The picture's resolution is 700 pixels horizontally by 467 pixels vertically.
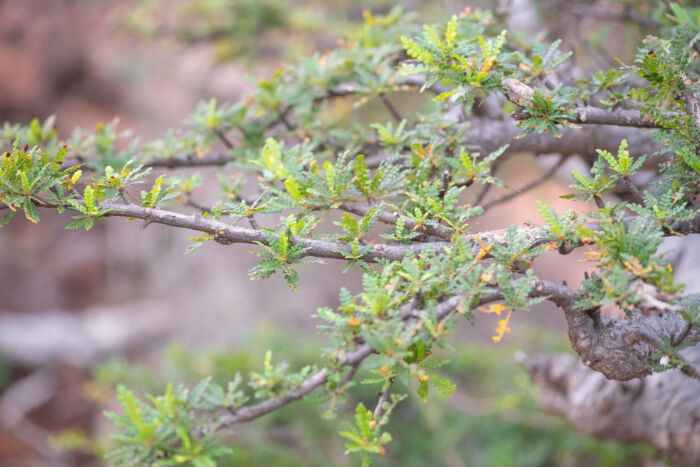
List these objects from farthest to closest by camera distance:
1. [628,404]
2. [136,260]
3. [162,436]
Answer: [136,260]
[628,404]
[162,436]

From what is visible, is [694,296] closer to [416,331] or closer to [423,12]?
[416,331]

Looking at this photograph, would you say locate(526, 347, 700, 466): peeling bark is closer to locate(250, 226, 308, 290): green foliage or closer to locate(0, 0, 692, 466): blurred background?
locate(0, 0, 692, 466): blurred background

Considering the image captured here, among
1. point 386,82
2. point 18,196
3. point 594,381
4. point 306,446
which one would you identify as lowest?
point 306,446

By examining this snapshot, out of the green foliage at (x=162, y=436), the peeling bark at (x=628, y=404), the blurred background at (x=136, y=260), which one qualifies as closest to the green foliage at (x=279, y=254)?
the green foliage at (x=162, y=436)

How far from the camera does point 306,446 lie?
244 cm

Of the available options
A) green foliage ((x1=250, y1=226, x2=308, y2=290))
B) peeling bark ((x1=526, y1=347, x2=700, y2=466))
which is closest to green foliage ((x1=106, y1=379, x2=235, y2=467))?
green foliage ((x1=250, y1=226, x2=308, y2=290))

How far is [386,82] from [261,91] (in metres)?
0.41

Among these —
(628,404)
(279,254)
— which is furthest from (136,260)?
(279,254)

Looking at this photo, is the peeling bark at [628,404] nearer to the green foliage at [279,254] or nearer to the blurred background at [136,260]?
the blurred background at [136,260]

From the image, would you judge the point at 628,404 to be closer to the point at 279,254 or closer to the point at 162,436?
the point at 279,254

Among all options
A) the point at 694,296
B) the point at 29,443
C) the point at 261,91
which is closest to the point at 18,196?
the point at 261,91

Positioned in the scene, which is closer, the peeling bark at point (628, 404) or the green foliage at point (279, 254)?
the green foliage at point (279, 254)

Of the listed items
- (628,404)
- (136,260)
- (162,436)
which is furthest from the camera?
(136,260)

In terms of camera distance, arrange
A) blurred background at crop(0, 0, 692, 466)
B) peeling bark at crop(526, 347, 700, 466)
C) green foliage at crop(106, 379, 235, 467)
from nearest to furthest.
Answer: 1. green foliage at crop(106, 379, 235, 467)
2. peeling bark at crop(526, 347, 700, 466)
3. blurred background at crop(0, 0, 692, 466)
